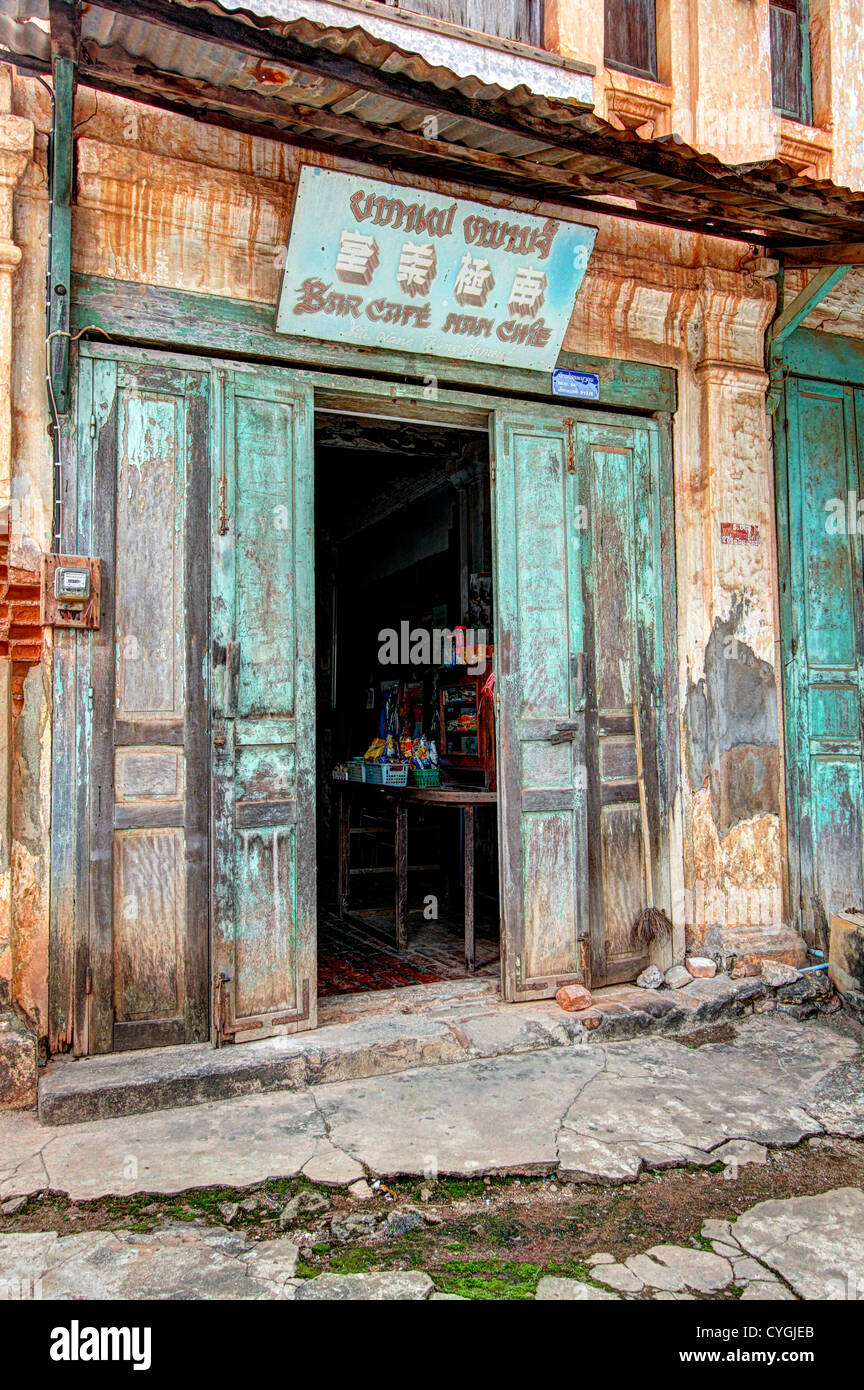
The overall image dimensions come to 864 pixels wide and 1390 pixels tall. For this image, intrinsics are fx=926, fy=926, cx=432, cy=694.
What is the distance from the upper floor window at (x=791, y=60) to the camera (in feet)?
20.2

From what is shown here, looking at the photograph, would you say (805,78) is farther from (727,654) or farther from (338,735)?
(338,735)

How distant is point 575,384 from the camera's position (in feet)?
16.6

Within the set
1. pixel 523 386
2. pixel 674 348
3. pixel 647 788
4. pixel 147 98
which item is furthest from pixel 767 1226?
pixel 147 98

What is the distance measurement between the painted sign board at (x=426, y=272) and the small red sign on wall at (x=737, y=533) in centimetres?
140

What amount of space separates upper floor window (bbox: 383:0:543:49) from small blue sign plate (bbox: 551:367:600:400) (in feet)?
6.66

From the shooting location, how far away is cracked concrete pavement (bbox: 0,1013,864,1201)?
3.27 meters

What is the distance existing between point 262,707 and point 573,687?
1716 mm

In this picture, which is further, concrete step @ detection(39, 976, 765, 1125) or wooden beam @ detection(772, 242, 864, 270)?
wooden beam @ detection(772, 242, 864, 270)

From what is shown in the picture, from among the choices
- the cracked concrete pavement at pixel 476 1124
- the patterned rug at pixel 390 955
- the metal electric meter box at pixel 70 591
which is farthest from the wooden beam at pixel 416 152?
the patterned rug at pixel 390 955

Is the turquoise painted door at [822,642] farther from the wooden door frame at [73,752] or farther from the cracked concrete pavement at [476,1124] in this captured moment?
the wooden door frame at [73,752]

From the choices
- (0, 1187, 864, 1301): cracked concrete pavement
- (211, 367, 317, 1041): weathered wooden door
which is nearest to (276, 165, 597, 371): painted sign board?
(211, 367, 317, 1041): weathered wooden door

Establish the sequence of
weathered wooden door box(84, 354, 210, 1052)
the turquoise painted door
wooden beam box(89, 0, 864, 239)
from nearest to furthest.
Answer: wooden beam box(89, 0, 864, 239) < weathered wooden door box(84, 354, 210, 1052) < the turquoise painted door

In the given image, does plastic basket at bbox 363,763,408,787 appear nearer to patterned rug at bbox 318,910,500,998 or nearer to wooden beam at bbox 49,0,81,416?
patterned rug at bbox 318,910,500,998

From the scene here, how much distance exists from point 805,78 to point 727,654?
13.5 ft
